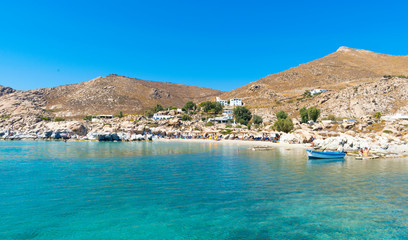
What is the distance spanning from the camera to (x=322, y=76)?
158m

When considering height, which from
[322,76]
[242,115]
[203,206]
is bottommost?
[203,206]

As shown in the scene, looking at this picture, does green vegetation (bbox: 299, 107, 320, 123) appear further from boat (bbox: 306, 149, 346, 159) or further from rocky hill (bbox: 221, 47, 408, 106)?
boat (bbox: 306, 149, 346, 159)

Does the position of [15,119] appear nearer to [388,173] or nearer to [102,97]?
[102,97]

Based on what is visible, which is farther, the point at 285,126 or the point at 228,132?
the point at 228,132

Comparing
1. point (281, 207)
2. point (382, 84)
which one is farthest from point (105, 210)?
point (382, 84)

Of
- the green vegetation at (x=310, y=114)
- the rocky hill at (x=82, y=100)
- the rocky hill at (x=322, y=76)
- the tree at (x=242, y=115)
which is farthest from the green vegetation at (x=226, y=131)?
the rocky hill at (x=82, y=100)

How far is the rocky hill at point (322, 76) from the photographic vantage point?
140 m

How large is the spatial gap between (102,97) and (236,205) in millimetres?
174190

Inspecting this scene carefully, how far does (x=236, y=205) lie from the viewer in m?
13.8

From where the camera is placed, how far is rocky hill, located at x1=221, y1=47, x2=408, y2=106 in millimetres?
139500

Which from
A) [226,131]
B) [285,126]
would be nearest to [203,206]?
[285,126]

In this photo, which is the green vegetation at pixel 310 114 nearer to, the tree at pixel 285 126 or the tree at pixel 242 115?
the tree at pixel 285 126

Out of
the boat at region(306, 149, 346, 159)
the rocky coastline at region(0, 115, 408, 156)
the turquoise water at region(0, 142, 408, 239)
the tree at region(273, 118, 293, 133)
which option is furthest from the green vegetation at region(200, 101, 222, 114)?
the turquoise water at region(0, 142, 408, 239)

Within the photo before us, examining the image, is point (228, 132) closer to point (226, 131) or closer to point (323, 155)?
point (226, 131)
